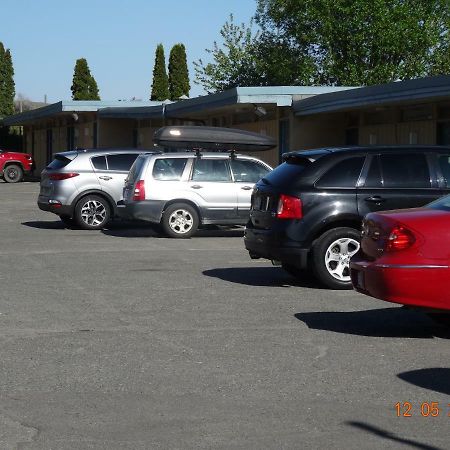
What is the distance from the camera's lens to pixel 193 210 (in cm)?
2019

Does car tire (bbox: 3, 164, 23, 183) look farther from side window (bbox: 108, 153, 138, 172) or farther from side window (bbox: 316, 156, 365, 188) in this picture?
side window (bbox: 316, 156, 365, 188)

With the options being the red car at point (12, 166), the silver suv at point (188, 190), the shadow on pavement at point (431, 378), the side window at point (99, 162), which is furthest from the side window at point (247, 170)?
the red car at point (12, 166)

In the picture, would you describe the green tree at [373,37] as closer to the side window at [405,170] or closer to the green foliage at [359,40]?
the green foliage at [359,40]

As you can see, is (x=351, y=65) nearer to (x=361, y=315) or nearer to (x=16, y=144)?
(x=16, y=144)

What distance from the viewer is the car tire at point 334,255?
12.5 meters

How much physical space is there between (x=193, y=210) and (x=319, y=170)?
7790 mm

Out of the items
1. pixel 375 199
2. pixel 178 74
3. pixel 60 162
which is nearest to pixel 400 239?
pixel 375 199

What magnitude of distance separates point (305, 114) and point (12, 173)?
74.7ft

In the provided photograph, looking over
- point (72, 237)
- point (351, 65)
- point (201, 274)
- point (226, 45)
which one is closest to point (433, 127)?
point (72, 237)

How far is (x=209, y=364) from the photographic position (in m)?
8.16

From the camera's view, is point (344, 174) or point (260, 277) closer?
point (344, 174)

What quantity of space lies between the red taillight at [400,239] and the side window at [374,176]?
12.2 feet

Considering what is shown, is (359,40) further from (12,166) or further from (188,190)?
(188,190)

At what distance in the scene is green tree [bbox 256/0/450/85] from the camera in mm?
55312
